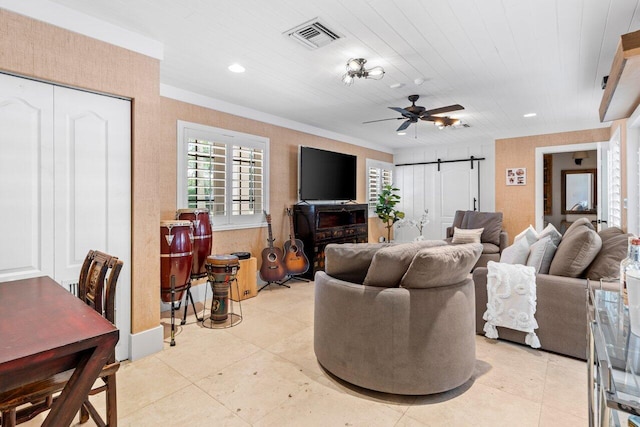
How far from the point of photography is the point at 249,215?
4566 mm

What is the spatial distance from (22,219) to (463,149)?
7.09m

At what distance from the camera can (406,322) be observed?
195cm

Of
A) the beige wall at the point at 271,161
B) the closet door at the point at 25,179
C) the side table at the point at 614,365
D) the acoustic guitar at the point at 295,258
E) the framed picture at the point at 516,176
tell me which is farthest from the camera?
the framed picture at the point at 516,176

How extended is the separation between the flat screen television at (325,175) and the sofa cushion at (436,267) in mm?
3346

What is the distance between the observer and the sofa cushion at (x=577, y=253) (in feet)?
7.99

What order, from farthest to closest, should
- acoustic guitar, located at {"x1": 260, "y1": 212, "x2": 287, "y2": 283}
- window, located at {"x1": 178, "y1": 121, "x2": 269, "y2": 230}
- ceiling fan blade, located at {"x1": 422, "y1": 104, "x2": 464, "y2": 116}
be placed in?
acoustic guitar, located at {"x1": 260, "y1": 212, "x2": 287, "y2": 283}, window, located at {"x1": 178, "y1": 121, "x2": 269, "y2": 230}, ceiling fan blade, located at {"x1": 422, "y1": 104, "x2": 464, "y2": 116}

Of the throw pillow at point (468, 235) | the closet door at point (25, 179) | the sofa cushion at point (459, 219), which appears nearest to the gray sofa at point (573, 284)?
the throw pillow at point (468, 235)

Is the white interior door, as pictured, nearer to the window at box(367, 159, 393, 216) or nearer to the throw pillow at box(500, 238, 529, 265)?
the throw pillow at box(500, 238, 529, 265)

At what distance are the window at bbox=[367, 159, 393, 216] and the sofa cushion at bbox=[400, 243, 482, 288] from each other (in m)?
5.07

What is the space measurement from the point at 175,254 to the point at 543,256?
319 cm

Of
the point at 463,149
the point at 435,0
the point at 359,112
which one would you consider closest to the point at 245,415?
the point at 435,0

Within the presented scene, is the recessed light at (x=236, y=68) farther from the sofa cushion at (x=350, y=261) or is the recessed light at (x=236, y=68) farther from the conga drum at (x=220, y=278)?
the sofa cushion at (x=350, y=261)

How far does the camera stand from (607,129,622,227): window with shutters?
3988 mm

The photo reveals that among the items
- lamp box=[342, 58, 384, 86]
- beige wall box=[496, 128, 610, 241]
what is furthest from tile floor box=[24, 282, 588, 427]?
beige wall box=[496, 128, 610, 241]
